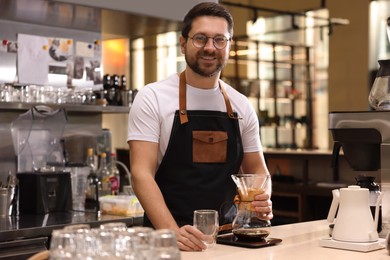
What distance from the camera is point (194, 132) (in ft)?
9.62

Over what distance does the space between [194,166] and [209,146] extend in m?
0.12

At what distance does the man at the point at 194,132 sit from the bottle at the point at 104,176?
1.45 meters

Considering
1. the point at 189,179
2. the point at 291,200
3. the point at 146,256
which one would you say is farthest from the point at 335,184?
the point at 146,256

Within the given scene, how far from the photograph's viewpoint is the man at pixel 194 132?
9.12 ft

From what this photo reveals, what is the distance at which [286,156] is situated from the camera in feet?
21.8

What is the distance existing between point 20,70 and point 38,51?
189 mm

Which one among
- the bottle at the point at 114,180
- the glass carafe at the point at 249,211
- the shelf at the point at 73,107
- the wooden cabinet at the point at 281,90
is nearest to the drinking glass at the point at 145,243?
the glass carafe at the point at 249,211

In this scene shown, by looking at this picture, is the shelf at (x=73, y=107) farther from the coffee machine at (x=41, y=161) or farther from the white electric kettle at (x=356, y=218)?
the white electric kettle at (x=356, y=218)

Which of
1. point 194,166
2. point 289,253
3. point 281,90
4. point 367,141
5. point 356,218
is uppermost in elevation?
point 281,90

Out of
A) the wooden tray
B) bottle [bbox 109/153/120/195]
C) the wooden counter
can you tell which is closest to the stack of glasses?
the wooden counter

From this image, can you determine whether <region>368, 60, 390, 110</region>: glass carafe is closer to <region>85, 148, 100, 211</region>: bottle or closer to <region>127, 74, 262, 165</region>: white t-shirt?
<region>127, 74, 262, 165</region>: white t-shirt

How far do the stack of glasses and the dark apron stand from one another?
1.50m

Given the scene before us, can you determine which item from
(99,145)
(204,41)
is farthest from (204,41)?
(99,145)

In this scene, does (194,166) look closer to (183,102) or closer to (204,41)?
(183,102)
